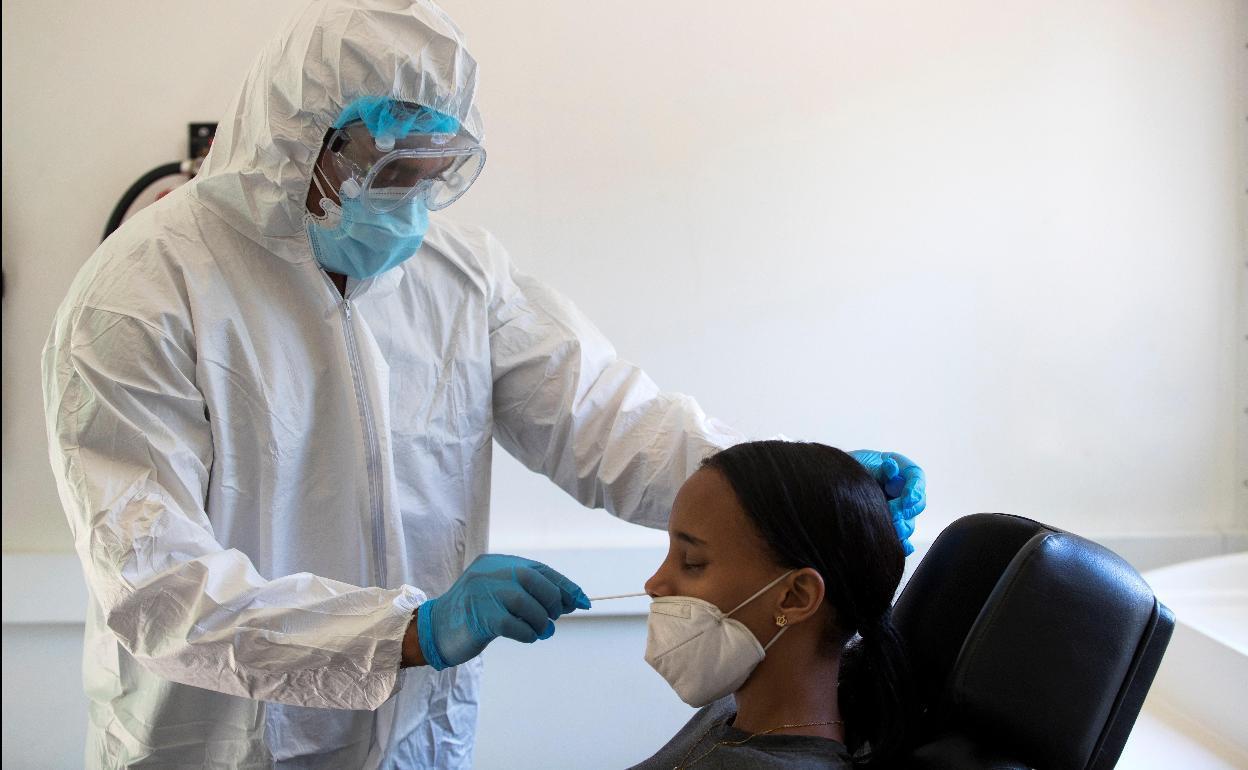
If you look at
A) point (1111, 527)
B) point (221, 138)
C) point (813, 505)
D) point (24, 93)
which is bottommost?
point (1111, 527)

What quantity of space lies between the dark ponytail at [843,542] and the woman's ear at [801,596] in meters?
0.01

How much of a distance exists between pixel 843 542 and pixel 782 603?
10 cm

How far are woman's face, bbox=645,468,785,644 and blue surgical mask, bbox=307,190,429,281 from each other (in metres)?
0.55

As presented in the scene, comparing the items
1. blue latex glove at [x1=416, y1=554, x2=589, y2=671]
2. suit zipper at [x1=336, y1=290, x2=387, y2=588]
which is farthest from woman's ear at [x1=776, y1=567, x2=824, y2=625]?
suit zipper at [x1=336, y1=290, x2=387, y2=588]

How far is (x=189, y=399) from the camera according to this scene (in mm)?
1259

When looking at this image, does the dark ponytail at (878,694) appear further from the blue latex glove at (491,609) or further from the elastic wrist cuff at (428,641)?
the elastic wrist cuff at (428,641)

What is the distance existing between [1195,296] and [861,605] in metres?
1.93

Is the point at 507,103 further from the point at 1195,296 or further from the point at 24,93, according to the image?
the point at 1195,296

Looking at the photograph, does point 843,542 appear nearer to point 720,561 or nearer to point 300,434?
point 720,561

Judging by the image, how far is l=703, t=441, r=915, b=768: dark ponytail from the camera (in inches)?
45.1

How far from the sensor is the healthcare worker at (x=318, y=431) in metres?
1.15

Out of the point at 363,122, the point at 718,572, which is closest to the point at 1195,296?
the point at 718,572

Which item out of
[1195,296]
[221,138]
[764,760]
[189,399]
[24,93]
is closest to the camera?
[764,760]

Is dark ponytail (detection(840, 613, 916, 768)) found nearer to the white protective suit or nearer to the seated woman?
the seated woman
